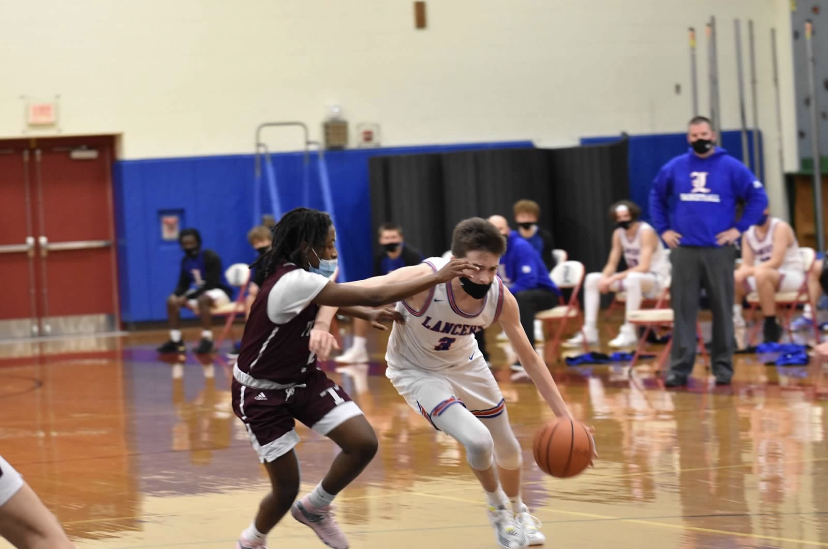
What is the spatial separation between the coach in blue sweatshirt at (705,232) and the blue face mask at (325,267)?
4.54 meters

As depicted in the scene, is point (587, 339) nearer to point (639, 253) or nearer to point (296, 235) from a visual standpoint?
point (639, 253)

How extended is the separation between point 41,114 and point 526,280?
7810mm

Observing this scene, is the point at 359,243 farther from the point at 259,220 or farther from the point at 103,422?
the point at 103,422

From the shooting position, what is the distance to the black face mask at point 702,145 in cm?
882

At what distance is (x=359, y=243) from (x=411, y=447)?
938 centimetres

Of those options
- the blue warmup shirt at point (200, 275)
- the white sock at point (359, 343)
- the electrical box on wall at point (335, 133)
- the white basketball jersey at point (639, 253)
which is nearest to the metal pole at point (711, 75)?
the white basketball jersey at point (639, 253)

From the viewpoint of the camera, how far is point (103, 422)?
28.0 feet

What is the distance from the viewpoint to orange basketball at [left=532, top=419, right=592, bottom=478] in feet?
15.6

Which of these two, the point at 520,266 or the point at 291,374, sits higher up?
the point at 520,266

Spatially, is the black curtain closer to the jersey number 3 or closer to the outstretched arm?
the jersey number 3

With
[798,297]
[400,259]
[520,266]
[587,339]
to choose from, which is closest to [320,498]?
[520,266]

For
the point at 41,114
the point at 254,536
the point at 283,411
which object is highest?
the point at 41,114

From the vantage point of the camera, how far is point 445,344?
483 cm

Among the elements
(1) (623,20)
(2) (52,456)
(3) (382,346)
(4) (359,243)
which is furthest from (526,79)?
(2) (52,456)
